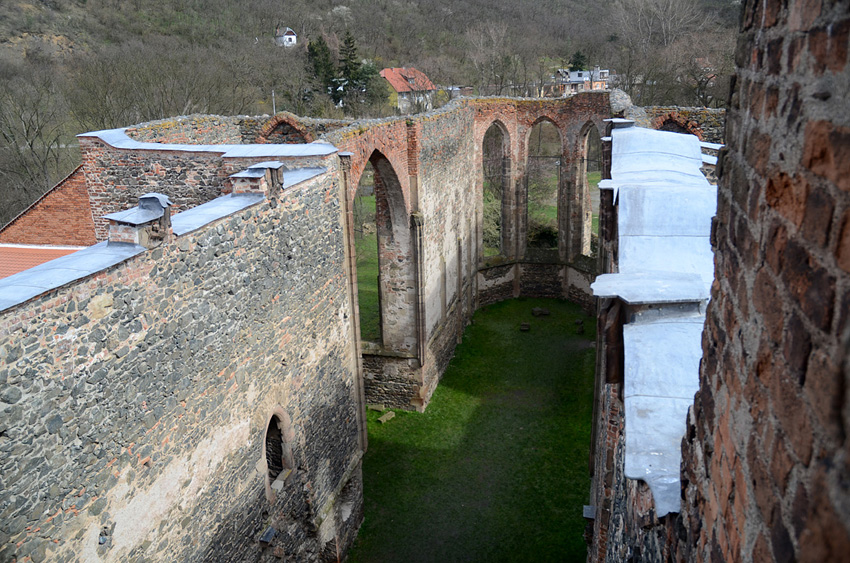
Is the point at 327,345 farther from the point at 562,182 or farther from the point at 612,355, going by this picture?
the point at 562,182

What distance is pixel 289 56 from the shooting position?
38.4 meters

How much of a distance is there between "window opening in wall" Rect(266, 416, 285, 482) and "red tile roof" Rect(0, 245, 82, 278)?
17.6ft

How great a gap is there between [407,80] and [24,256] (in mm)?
35052

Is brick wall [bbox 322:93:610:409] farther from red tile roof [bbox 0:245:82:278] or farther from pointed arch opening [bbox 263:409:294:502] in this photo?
red tile roof [bbox 0:245:82:278]

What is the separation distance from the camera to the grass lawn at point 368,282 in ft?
61.1

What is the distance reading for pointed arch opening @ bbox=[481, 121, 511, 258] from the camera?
2159 cm

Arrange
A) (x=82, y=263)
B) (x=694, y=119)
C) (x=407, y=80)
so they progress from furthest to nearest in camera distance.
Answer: (x=407, y=80) → (x=694, y=119) → (x=82, y=263)

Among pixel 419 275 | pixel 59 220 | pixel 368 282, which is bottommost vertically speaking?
pixel 368 282

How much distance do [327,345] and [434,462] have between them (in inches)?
166

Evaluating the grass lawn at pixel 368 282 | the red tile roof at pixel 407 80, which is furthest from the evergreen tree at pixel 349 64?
the grass lawn at pixel 368 282

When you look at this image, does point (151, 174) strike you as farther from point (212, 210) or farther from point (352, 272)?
point (212, 210)

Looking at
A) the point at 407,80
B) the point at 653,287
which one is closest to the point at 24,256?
the point at 653,287

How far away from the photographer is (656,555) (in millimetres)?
3645

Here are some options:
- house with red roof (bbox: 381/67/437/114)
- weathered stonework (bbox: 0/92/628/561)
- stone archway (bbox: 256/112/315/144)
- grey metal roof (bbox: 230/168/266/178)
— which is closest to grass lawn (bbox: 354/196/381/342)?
weathered stonework (bbox: 0/92/628/561)
